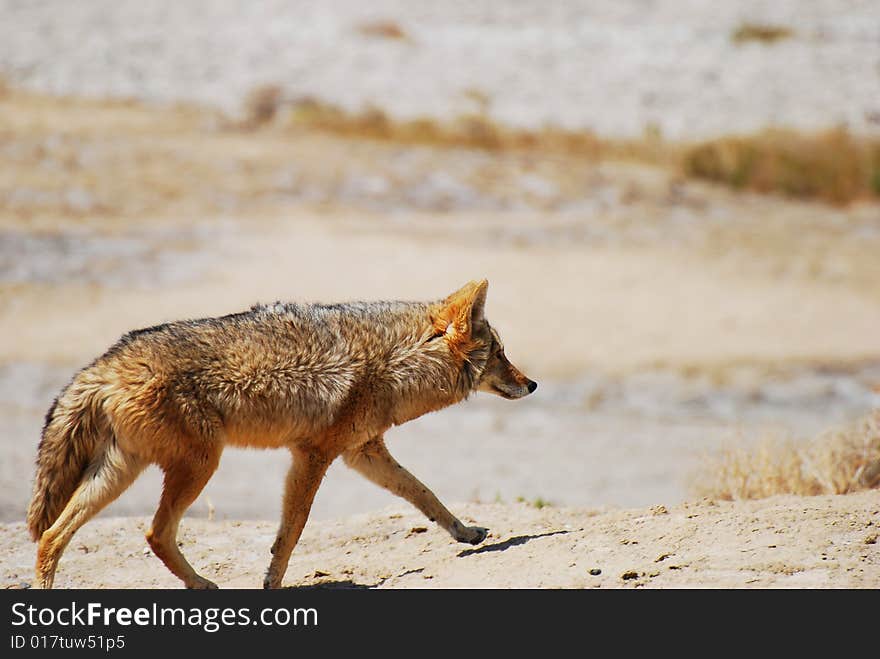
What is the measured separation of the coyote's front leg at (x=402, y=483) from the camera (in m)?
7.75

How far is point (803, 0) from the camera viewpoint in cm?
3531

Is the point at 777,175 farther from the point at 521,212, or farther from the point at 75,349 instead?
the point at 75,349

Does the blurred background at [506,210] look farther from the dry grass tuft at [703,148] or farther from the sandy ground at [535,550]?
the sandy ground at [535,550]

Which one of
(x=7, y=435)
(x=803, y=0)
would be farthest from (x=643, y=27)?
(x=7, y=435)

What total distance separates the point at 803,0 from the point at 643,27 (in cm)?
527

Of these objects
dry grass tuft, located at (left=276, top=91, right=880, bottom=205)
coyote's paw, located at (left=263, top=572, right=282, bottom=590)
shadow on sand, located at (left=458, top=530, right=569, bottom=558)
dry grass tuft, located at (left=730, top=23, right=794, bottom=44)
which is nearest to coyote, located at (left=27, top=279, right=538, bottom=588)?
coyote's paw, located at (left=263, top=572, right=282, bottom=590)

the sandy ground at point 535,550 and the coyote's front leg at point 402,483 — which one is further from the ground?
the coyote's front leg at point 402,483

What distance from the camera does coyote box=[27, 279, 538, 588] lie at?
655 centimetres

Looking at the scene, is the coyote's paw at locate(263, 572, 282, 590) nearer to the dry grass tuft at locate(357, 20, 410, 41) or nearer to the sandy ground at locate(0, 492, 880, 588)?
the sandy ground at locate(0, 492, 880, 588)

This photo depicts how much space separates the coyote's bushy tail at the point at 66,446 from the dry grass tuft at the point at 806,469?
4909mm

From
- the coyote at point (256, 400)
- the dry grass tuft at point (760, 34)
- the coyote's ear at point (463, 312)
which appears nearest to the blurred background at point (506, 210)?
the dry grass tuft at point (760, 34)

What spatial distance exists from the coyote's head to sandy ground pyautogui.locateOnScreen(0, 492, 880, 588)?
1037 millimetres

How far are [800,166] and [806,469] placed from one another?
1849cm

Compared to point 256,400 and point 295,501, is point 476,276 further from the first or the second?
point 256,400
